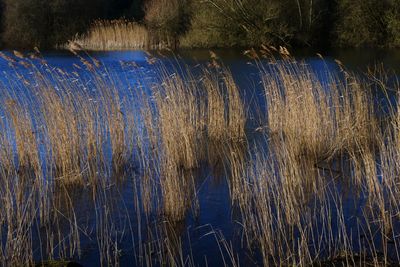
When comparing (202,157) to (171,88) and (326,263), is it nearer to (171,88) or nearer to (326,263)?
(171,88)

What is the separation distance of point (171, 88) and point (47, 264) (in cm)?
381

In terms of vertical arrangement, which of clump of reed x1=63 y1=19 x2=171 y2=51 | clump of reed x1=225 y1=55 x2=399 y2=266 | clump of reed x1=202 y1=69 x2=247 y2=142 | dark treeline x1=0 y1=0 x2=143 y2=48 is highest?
dark treeline x1=0 y1=0 x2=143 y2=48

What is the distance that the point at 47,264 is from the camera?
429cm

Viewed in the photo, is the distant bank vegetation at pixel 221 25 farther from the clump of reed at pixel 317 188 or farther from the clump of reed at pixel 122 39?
the clump of reed at pixel 317 188

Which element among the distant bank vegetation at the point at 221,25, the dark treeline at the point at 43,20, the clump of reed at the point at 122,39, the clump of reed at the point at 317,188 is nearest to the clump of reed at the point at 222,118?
the clump of reed at the point at 317,188

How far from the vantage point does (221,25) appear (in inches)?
1128

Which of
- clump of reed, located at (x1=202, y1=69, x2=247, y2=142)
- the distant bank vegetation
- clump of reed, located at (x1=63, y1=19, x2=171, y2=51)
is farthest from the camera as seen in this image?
the distant bank vegetation

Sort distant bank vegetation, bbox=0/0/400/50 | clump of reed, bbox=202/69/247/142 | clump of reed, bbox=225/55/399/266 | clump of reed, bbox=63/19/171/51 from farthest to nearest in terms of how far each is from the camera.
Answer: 1. distant bank vegetation, bbox=0/0/400/50
2. clump of reed, bbox=63/19/171/51
3. clump of reed, bbox=202/69/247/142
4. clump of reed, bbox=225/55/399/266

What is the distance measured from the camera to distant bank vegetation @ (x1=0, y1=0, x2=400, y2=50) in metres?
27.0

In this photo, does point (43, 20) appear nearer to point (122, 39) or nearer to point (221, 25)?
point (122, 39)

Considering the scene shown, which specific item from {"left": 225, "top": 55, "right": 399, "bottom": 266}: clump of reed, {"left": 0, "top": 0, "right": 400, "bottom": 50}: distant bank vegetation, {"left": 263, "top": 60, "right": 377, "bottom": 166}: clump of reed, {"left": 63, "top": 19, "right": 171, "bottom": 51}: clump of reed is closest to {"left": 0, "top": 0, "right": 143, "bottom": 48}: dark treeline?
{"left": 0, "top": 0, "right": 400, "bottom": 50}: distant bank vegetation

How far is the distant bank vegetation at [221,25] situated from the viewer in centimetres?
2702

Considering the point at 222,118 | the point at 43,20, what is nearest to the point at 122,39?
the point at 43,20

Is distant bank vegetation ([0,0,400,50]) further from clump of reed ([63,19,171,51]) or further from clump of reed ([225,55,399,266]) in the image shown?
clump of reed ([225,55,399,266])
